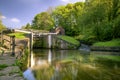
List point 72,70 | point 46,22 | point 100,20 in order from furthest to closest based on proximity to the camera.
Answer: point 46,22 < point 100,20 < point 72,70

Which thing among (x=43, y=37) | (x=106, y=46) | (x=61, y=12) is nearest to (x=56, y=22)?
(x=61, y=12)

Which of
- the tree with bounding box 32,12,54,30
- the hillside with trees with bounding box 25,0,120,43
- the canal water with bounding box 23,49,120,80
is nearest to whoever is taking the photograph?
the canal water with bounding box 23,49,120,80

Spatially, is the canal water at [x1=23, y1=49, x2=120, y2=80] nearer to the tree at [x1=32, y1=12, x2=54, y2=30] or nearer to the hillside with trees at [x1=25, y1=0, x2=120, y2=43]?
the hillside with trees at [x1=25, y1=0, x2=120, y2=43]

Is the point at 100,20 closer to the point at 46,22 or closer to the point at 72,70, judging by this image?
the point at 72,70

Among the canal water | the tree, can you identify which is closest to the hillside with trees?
the tree

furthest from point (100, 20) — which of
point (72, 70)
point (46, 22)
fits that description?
point (46, 22)

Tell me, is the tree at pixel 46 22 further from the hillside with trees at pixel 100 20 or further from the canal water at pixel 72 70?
the canal water at pixel 72 70

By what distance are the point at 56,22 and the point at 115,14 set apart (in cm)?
1984

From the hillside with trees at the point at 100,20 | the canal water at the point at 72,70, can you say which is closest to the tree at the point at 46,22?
the hillside with trees at the point at 100,20

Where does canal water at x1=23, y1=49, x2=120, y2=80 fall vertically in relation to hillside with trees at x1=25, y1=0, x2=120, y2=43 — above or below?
below

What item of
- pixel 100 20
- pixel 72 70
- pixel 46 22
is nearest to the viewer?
pixel 72 70

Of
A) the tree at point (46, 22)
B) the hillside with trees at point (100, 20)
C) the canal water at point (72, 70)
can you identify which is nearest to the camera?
the canal water at point (72, 70)

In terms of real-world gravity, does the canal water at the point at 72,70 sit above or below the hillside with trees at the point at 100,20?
below

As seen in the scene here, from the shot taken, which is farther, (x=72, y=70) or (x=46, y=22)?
(x=46, y=22)
